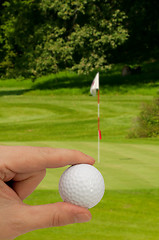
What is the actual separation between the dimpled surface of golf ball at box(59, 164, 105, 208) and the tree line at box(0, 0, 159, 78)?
2937 centimetres

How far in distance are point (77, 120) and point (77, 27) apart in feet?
47.3

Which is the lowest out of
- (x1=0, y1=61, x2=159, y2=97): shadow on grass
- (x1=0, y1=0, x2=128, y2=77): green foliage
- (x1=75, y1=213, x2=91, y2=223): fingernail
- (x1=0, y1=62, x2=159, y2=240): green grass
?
(x1=0, y1=62, x2=159, y2=240): green grass

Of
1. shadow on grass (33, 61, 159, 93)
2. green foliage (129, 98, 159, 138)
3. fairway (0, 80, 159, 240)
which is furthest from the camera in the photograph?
shadow on grass (33, 61, 159, 93)

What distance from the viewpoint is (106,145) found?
12078mm

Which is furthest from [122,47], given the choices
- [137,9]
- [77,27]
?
[77,27]

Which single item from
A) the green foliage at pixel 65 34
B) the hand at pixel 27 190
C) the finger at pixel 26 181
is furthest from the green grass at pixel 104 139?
the green foliage at pixel 65 34

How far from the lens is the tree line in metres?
33.2

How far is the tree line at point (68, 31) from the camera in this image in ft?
109

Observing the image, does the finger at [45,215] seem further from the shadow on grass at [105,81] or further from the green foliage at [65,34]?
the green foliage at [65,34]

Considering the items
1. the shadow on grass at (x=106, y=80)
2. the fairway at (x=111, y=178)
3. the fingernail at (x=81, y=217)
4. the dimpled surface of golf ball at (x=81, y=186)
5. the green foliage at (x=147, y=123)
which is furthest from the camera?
the shadow on grass at (x=106, y=80)

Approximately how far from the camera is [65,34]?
3584 centimetres

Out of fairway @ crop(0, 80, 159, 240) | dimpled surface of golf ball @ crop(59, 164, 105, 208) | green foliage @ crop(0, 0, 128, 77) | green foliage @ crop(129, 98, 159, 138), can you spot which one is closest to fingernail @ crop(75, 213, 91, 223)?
dimpled surface of golf ball @ crop(59, 164, 105, 208)

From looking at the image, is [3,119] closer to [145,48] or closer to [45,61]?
[45,61]

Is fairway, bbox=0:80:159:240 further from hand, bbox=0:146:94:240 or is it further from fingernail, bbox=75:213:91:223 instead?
fingernail, bbox=75:213:91:223
